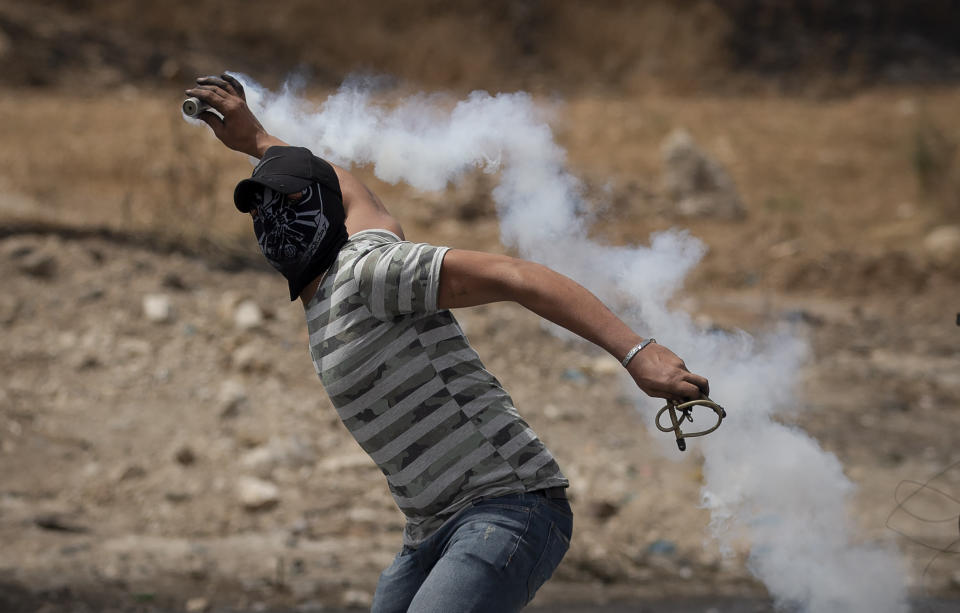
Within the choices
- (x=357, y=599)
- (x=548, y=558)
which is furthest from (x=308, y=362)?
(x=548, y=558)

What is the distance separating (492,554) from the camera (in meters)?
1.89

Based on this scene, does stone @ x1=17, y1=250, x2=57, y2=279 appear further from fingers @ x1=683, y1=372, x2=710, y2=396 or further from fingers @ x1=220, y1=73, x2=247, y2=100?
fingers @ x1=683, y1=372, x2=710, y2=396

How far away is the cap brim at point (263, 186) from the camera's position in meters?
2.03

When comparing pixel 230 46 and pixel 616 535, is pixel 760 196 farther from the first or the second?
pixel 230 46

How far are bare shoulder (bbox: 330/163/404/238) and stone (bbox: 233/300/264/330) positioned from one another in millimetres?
3814

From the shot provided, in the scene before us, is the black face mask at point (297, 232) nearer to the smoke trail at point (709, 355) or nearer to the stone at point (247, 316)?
the smoke trail at point (709, 355)

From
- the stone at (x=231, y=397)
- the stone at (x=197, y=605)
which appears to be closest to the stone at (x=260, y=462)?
the stone at (x=231, y=397)

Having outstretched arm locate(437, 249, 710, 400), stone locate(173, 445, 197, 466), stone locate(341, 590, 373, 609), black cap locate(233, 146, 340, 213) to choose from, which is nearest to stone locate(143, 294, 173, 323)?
stone locate(173, 445, 197, 466)

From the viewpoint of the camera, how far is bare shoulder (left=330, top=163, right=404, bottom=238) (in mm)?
2232

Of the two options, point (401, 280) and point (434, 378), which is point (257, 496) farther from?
point (401, 280)

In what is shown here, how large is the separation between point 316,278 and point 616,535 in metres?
2.87

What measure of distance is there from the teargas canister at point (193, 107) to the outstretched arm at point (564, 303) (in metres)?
0.79

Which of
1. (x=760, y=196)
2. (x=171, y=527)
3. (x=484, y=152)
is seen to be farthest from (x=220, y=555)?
(x=760, y=196)

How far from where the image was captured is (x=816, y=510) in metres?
3.69
